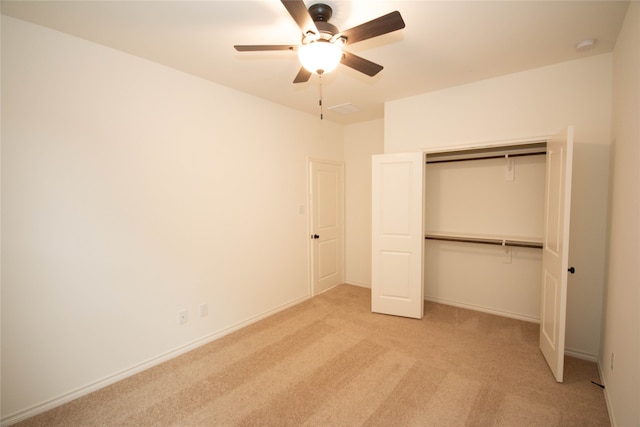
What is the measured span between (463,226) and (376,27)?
9.89 ft

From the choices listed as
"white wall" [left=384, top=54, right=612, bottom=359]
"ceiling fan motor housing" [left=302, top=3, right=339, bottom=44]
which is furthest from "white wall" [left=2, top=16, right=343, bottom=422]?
"white wall" [left=384, top=54, right=612, bottom=359]

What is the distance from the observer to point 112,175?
238cm

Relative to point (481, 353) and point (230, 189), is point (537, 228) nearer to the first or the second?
point (481, 353)

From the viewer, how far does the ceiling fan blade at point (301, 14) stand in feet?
4.60

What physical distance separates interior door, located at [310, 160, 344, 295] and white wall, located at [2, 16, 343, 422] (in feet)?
3.37

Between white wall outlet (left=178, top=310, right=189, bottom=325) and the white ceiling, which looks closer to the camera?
the white ceiling

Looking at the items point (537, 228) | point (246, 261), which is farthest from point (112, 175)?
point (537, 228)

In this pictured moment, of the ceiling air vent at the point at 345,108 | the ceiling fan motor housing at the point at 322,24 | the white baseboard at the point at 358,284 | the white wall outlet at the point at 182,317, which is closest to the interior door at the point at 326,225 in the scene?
the white baseboard at the point at 358,284

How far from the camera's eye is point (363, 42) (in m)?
2.30

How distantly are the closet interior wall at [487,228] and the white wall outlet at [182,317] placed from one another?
3.08 metres

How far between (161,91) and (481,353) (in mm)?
3928

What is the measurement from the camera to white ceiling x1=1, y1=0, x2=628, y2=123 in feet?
6.16

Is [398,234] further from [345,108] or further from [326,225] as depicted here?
[345,108]

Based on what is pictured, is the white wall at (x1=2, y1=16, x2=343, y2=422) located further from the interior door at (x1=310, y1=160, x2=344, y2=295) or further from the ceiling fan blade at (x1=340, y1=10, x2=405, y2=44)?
the ceiling fan blade at (x1=340, y1=10, x2=405, y2=44)
